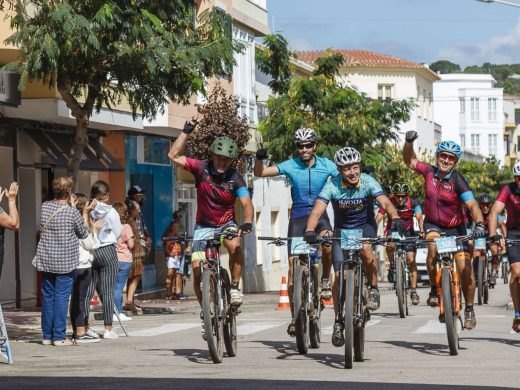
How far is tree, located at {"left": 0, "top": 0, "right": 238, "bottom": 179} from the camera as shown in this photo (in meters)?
19.7

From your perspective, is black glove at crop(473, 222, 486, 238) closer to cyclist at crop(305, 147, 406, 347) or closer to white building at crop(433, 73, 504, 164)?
cyclist at crop(305, 147, 406, 347)

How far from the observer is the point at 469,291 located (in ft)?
49.1

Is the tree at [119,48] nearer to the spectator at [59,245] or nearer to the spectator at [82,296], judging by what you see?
the spectator at [82,296]

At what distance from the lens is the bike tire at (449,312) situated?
13727 mm

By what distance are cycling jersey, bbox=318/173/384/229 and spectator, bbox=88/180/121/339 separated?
478cm

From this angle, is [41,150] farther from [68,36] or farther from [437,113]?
[437,113]

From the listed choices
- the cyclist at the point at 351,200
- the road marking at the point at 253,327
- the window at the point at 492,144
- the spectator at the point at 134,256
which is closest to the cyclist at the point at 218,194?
the cyclist at the point at 351,200

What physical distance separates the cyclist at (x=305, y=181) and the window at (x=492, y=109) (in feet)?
462

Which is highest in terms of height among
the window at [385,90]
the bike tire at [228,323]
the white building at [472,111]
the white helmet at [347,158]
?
the white building at [472,111]

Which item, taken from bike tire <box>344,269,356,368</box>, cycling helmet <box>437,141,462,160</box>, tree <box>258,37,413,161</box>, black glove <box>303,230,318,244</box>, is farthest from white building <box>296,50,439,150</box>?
bike tire <box>344,269,356,368</box>

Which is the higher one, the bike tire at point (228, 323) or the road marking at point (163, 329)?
the bike tire at point (228, 323)

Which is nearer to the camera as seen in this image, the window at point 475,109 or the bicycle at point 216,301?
the bicycle at point 216,301

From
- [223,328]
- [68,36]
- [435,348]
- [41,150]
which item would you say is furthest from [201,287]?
[41,150]

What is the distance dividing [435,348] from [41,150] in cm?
1401
